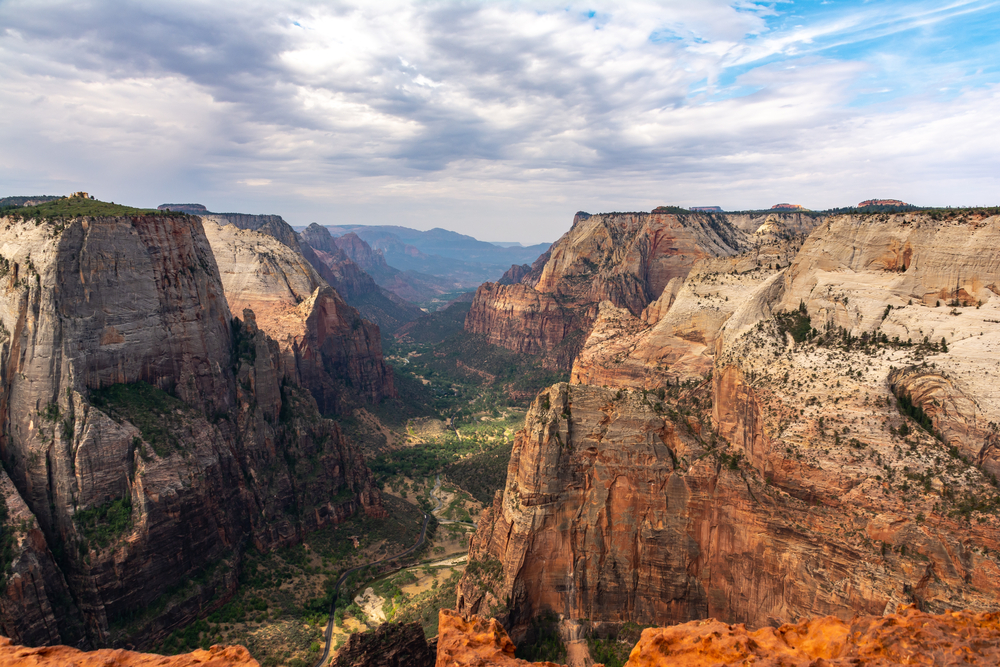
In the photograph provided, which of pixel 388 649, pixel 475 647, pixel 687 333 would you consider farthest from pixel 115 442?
pixel 687 333

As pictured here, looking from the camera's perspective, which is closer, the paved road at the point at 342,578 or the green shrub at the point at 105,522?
the green shrub at the point at 105,522

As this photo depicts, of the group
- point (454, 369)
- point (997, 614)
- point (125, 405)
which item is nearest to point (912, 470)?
point (997, 614)

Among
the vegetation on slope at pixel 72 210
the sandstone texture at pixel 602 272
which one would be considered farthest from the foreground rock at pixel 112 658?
the sandstone texture at pixel 602 272

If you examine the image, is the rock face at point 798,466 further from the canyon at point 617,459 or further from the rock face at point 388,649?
the rock face at point 388,649

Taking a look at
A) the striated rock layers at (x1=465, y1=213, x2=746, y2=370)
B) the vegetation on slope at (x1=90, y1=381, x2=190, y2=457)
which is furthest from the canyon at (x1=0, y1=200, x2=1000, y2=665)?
the striated rock layers at (x1=465, y1=213, x2=746, y2=370)

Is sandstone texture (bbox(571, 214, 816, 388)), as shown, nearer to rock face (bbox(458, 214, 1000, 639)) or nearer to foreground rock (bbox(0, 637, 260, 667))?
rock face (bbox(458, 214, 1000, 639))

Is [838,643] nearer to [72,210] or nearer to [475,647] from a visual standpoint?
[475,647]
